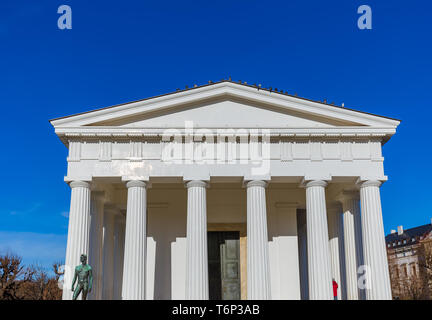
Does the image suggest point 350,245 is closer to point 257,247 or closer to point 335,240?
point 335,240

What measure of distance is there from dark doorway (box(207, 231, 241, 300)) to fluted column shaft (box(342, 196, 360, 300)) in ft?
20.7

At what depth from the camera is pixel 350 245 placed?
2895 cm

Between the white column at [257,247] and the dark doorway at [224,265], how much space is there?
5.11m

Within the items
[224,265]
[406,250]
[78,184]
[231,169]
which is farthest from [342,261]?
[406,250]

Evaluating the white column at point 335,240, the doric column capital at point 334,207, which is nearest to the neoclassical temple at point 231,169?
the white column at point 335,240

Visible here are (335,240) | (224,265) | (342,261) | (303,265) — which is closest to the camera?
(342,261)

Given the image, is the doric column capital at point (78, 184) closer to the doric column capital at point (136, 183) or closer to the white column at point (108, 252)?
the doric column capital at point (136, 183)

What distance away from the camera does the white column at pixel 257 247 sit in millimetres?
25062

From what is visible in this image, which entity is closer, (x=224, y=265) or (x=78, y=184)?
(x=78, y=184)

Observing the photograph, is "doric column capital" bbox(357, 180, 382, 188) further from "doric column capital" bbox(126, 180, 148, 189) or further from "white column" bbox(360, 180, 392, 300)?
"doric column capital" bbox(126, 180, 148, 189)

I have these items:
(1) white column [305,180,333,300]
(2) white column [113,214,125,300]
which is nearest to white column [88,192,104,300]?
(2) white column [113,214,125,300]

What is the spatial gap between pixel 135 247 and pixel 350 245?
39.6ft

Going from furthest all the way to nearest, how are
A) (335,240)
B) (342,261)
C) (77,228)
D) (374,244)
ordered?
1. (335,240)
2. (342,261)
3. (374,244)
4. (77,228)
